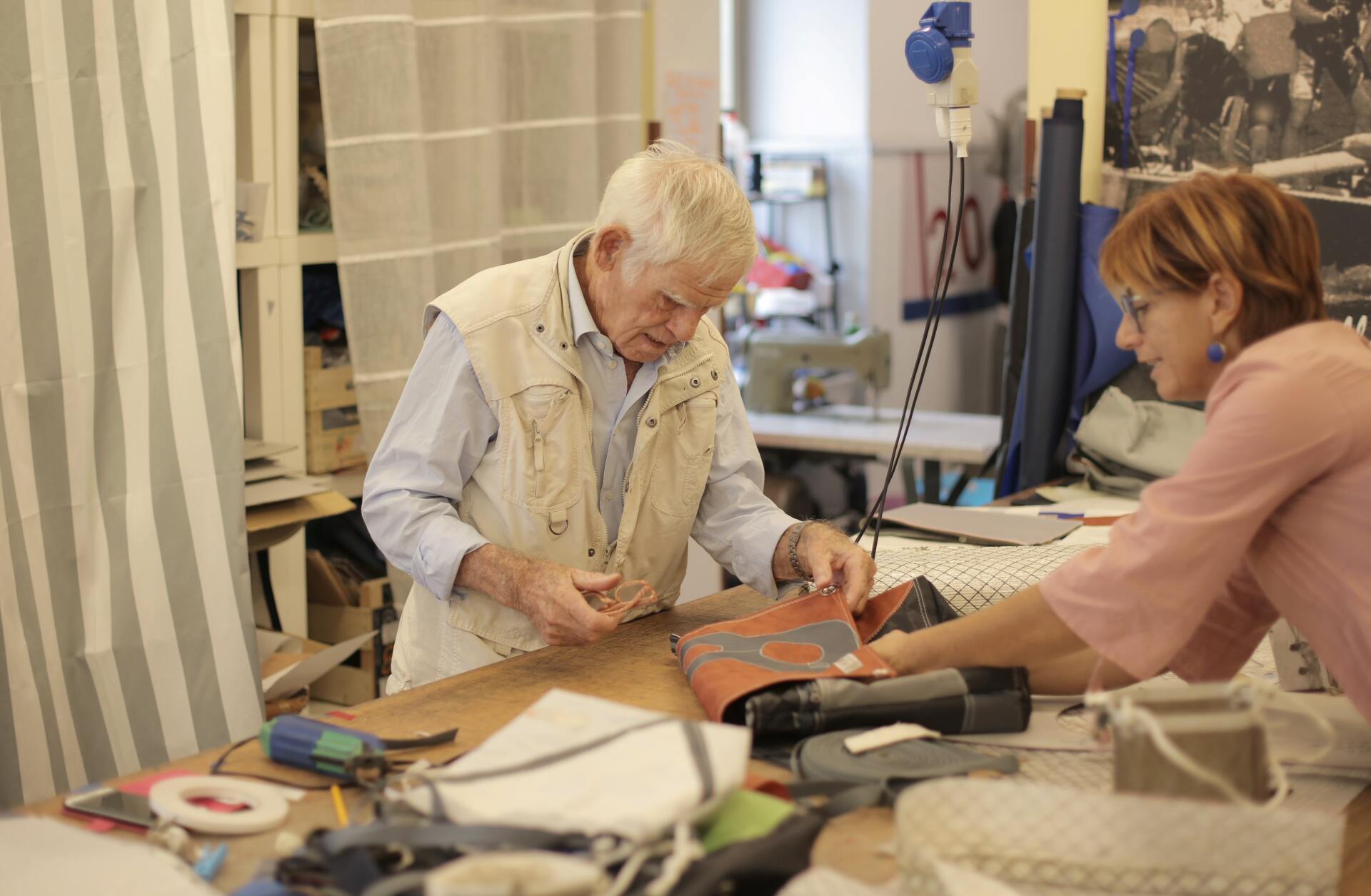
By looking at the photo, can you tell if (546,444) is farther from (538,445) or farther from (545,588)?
(545,588)

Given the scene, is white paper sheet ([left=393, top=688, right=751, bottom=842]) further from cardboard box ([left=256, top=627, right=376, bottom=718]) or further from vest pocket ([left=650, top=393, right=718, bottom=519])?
cardboard box ([left=256, top=627, right=376, bottom=718])

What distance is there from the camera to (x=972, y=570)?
2102mm

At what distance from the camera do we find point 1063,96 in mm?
3248

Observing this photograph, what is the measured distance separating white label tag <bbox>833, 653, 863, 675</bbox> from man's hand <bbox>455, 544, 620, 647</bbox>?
12.4 inches

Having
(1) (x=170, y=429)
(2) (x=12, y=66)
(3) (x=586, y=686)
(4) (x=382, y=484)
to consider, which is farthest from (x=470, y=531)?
(2) (x=12, y=66)

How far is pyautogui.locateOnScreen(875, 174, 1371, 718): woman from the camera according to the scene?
4.52 feet

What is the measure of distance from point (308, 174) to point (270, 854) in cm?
234

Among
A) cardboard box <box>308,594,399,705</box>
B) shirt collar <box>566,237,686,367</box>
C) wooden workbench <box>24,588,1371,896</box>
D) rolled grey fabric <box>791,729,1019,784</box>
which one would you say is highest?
shirt collar <box>566,237,686,367</box>

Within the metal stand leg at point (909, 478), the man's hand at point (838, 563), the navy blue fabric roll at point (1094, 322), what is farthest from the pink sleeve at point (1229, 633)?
the metal stand leg at point (909, 478)

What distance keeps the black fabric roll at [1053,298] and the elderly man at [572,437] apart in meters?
1.37

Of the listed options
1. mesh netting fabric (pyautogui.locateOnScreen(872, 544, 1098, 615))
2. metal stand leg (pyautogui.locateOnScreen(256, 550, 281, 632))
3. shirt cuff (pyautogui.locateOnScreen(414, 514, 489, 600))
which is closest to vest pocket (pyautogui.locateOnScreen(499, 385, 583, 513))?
shirt cuff (pyautogui.locateOnScreen(414, 514, 489, 600))

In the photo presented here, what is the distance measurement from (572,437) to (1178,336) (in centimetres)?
89

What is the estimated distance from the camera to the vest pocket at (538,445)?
1959 mm

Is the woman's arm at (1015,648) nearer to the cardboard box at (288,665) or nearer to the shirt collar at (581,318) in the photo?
the shirt collar at (581,318)
